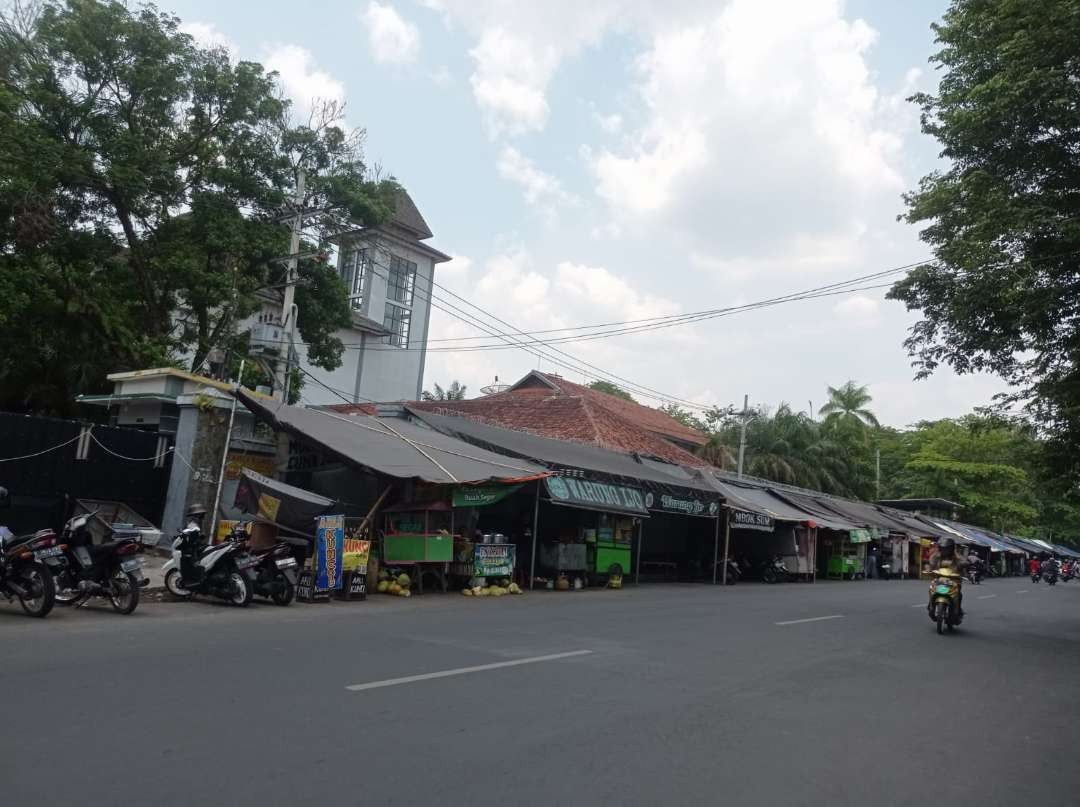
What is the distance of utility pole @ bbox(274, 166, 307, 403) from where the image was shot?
2084cm

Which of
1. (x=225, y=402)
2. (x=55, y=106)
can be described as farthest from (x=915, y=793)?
(x=55, y=106)

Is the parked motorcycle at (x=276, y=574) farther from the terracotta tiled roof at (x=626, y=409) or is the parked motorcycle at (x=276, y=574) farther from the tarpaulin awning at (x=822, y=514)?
the terracotta tiled roof at (x=626, y=409)

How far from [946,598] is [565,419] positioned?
18.8 meters

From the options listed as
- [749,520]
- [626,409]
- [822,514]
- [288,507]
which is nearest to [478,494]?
[288,507]

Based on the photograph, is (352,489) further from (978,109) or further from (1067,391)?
(1067,391)

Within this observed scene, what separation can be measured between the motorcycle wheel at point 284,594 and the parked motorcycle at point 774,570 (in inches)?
759

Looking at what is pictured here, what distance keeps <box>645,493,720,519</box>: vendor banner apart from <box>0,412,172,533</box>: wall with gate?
10859 millimetres

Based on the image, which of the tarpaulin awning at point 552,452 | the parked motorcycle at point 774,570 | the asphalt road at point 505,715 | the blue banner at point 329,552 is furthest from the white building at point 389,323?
the asphalt road at point 505,715

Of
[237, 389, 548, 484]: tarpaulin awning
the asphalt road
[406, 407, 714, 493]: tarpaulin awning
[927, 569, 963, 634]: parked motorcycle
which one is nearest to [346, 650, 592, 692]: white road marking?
the asphalt road

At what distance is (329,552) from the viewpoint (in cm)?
1292

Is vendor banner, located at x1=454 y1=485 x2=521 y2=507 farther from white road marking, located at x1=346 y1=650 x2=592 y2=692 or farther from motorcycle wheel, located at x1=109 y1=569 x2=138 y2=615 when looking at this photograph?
white road marking, located at x1=346 y1=650 x2=592 y2=692

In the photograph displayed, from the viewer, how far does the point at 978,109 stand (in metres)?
14.3

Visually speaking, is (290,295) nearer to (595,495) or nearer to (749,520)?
(595,495)

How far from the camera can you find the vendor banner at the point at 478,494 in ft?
50.4
